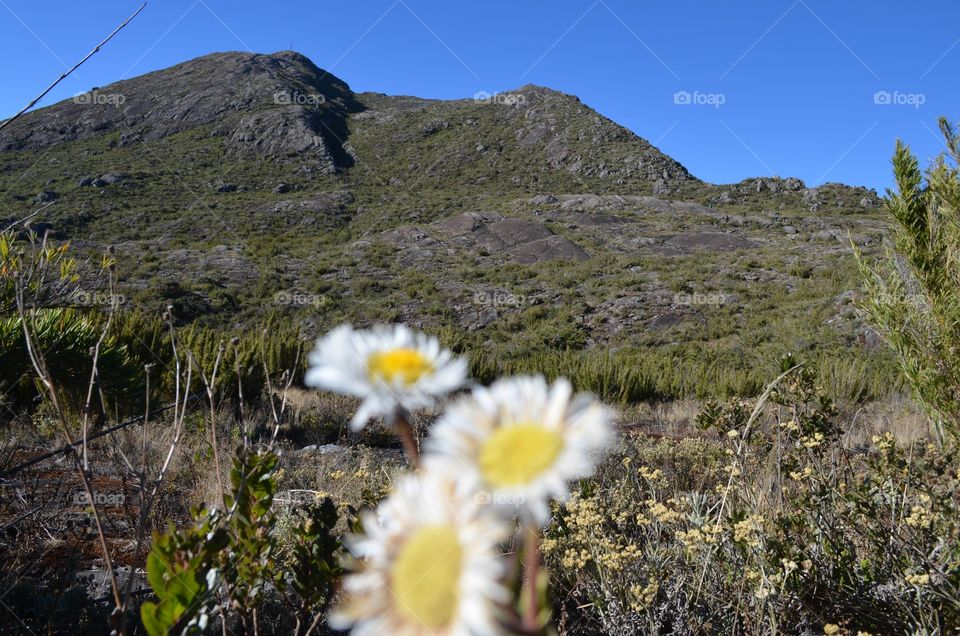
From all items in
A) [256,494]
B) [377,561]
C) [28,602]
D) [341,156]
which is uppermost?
[341,156]

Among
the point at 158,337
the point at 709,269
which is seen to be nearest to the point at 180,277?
the point at 158,337

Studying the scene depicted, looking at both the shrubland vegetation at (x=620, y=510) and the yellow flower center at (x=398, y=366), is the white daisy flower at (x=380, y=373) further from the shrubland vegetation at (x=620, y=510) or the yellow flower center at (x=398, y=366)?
the shrubland vegetation at (x=620, y=510)

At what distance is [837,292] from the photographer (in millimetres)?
17141

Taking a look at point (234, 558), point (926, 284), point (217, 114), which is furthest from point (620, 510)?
point (217, 114)

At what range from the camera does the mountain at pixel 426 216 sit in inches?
717

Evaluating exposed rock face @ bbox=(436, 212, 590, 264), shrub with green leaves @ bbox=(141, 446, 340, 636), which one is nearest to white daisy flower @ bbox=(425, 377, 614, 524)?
shrub with green leaves @ bbox=(141, 446, 340, 636)

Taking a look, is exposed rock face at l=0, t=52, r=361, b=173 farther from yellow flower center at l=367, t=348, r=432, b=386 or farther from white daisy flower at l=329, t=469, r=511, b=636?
white daisy flower at l=329, t=469, r=511, b=636

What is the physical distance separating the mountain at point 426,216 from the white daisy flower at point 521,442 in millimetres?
10805

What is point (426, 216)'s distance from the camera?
32594 millimetres

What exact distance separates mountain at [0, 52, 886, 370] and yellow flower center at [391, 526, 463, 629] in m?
10.9

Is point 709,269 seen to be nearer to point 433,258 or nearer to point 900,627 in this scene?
point 433,258

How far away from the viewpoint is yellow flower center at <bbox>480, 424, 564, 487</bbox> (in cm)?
38

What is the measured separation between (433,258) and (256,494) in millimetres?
23397

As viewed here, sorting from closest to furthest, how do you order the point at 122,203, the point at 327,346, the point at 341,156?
the point at 327,346, the point at 122,203, the point at 341,156
